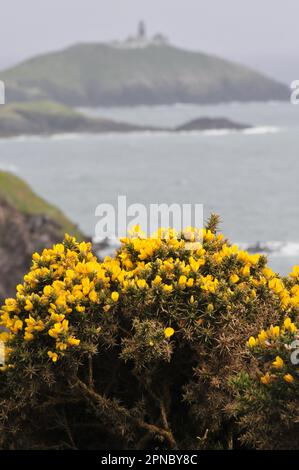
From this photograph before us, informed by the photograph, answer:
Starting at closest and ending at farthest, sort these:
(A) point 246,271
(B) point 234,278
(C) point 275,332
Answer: (C) point 275,332, (B) point 234,278, (A) point 246,271

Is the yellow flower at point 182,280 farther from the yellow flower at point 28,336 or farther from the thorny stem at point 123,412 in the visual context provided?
the yellow flower at point 28,336

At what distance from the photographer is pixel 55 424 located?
29.3 ft


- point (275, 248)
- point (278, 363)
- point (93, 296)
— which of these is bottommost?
point (278, 363)

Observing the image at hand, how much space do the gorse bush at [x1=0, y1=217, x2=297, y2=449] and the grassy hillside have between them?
5954 centimetres

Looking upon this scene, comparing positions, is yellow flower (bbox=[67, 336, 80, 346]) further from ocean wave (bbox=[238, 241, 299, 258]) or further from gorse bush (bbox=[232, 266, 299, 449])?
ocean wave (bbox=[238, 241, 299, 258])

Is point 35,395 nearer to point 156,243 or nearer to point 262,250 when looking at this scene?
point 156,243

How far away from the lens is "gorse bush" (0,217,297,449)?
8.15m

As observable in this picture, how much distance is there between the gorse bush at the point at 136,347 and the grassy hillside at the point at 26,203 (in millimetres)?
59542

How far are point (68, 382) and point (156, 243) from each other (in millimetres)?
1923

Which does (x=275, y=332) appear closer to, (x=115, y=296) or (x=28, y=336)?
(x=115, y=296)

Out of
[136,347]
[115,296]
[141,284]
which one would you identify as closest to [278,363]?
[136,347]

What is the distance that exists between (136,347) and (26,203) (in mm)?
65730

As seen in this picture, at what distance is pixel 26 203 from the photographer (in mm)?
72688
